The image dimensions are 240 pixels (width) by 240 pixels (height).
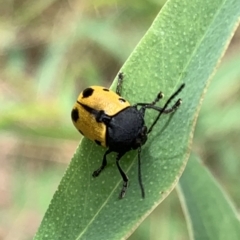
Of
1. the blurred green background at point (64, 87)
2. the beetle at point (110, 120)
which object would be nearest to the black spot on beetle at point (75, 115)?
the beetle at point (110, 120)

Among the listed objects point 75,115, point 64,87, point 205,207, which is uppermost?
point 205,207

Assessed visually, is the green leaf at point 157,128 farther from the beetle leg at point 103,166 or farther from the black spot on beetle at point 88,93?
the black spot on beetle at point 88,93

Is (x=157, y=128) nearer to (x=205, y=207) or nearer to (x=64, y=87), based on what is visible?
(x=205, y=207)

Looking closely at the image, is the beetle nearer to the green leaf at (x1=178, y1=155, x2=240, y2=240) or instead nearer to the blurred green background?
the green leaf at (x1=178, y1=155, x2=240, y2=240)

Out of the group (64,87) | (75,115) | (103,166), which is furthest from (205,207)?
(64,87)

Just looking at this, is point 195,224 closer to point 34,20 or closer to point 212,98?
point 212,98

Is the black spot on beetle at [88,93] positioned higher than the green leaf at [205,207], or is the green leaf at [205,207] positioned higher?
the green leaf at [205,207]
